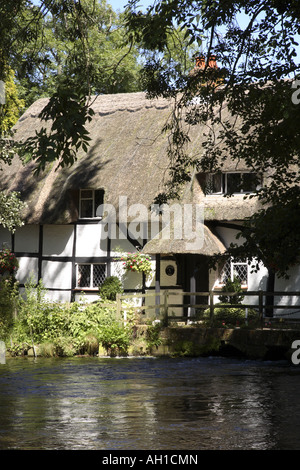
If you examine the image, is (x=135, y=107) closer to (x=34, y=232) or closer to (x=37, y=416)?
(x=34, y=232)

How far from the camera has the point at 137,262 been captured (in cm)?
2672

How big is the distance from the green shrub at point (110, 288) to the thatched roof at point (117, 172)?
9.30ft

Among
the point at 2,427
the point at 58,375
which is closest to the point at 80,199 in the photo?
the point at 58,375

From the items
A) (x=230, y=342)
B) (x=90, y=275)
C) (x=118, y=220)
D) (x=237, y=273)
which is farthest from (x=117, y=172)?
(x=230, y=342)

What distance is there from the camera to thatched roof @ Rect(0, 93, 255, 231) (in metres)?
27.2

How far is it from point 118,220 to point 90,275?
2.70 metres

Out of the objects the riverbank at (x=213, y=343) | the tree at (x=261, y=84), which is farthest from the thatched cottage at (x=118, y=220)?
the tree at (x=261, y=84)

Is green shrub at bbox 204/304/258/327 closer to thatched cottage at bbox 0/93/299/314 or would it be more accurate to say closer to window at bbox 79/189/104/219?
thatched cottage at bbox 0/93/299/314

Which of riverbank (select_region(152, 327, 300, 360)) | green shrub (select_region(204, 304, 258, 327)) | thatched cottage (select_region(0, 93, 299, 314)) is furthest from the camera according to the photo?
thatched cottage (select_region(0, 93, 299, 314))

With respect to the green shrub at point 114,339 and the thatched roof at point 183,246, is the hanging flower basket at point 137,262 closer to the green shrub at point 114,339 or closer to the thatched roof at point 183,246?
the thatched roof at point 183,246

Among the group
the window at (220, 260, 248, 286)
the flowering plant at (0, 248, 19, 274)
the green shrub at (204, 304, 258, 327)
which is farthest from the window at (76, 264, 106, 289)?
the green shrub at (204, 304, 258, 327)

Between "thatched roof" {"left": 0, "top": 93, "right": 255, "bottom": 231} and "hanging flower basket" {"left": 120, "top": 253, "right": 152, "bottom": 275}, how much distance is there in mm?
1964

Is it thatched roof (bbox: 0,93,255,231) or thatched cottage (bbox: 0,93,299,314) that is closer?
thatched cottage (bbox: 0,93,299,314)

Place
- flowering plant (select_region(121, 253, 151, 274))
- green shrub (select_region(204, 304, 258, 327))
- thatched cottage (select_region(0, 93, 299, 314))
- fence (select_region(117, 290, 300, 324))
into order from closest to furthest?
fence (select_region(117, 290, 300, 324))
green shrub (select_region(204, 304, 258, 327))
thatched cottage (select_region(0, 93, 299, 314))
flowering plant (select_region(121, 253, 151, 274))
